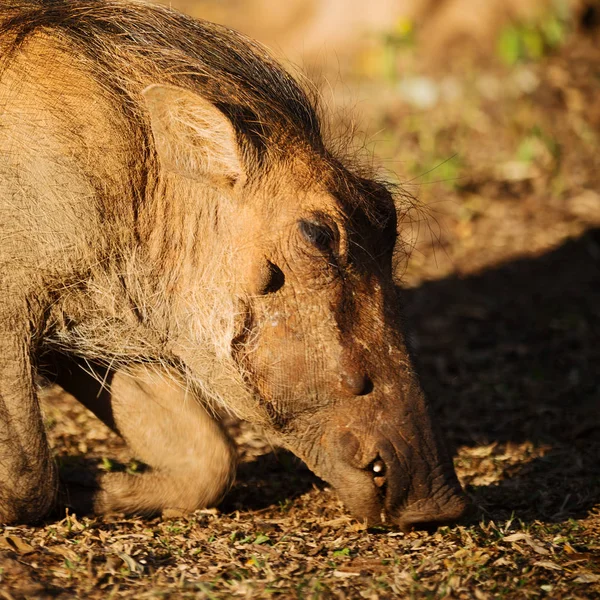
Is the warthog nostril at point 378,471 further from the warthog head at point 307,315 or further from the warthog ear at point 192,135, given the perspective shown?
the warthog ear at point 192,135

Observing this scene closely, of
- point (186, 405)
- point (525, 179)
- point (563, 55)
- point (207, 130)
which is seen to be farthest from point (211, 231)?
point (563, 55)

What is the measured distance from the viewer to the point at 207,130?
3.22 m

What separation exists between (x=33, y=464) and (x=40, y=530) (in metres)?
0.22

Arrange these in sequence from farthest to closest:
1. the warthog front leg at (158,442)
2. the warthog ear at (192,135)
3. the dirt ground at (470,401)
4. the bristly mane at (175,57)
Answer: the warthog front leg at (158,442) → the bristly mane at (175,57) → the warthog ear at (192,135) → the dirt ground at (470,401)

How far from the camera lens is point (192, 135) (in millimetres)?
3240

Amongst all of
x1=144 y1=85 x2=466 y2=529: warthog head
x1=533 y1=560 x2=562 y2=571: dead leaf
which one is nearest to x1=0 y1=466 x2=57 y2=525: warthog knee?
x1=144 y1=85 x2=466 y2=529: warthog head

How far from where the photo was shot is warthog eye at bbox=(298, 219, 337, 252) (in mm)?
3227

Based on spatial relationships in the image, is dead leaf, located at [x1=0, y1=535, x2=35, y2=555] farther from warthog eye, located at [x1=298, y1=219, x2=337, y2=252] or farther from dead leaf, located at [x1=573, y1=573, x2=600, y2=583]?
dead leaf, located at [x1=573, y1=573, x2=600, y2=583]

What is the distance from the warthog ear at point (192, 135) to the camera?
3.18m

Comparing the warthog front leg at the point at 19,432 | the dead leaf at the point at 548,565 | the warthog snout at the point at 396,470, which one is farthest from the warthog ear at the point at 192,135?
the dead leaf at the point at 548,565

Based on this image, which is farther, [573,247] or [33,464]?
[573,247]

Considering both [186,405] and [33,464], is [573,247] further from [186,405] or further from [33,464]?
[33,464]

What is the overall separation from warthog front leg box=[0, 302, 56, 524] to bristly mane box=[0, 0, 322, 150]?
0.87 meters

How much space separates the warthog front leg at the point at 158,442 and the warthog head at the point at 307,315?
0.37 meters
